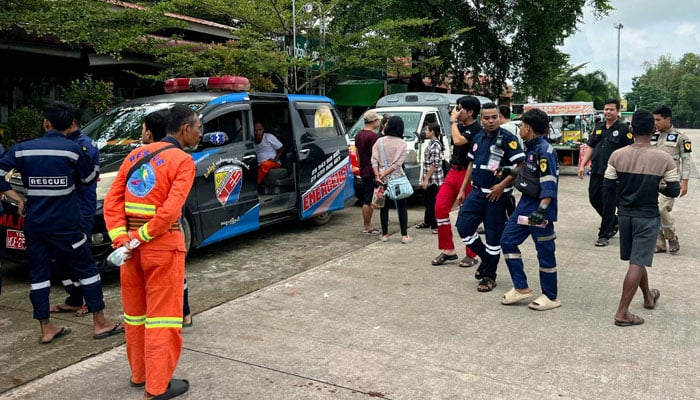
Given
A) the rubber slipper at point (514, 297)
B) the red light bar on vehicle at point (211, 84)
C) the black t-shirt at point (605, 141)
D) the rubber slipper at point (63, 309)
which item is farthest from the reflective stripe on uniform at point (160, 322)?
the black t-shirt at point (605, 141)

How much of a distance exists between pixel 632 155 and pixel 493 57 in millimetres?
17373

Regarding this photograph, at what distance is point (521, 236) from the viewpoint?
16.9 feet

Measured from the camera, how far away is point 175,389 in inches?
140

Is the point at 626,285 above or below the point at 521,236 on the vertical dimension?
below

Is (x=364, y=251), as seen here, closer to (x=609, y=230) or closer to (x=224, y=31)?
(x=609, y=230)

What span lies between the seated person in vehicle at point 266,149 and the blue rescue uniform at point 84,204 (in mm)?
3425

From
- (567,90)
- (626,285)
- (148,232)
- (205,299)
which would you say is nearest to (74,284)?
(205,299)

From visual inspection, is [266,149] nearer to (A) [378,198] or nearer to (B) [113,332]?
(A) [378,198]

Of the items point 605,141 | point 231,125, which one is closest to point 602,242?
point 605,141

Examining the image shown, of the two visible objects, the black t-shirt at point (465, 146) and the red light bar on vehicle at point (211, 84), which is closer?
the black t-shirt at point (465, 146)

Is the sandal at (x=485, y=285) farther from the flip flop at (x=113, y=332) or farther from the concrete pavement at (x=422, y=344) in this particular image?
the flip flop at (x=113, y=332)

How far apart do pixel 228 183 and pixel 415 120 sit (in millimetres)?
5205

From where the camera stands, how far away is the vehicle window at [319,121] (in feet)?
27.5

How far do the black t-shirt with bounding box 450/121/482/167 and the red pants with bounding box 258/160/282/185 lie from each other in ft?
9.94
